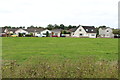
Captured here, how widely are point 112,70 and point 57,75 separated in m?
1.77

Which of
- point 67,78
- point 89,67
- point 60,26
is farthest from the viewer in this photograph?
point 60,26

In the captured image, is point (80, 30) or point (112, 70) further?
point (80, 30)

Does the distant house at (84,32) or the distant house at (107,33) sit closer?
the distant house at (84,32)

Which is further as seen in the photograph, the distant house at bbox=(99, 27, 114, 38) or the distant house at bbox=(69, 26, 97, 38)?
the distant house at bbox=(99, 27, 114, 38)

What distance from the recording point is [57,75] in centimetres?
444

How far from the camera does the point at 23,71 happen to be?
4691mm

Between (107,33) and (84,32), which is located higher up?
(84,32)

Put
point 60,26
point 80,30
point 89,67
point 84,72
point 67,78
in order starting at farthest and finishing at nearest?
point 60,26 → point 80,30 → point 89,67 → point 84,72 → point 67,78

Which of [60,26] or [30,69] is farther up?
[60,26]

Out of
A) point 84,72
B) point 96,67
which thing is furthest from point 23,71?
point 96,67

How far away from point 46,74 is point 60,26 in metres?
78.7

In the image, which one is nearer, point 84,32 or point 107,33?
point 84,32

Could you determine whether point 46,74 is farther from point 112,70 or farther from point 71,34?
point 71,34

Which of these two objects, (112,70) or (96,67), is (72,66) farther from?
(112,70)
